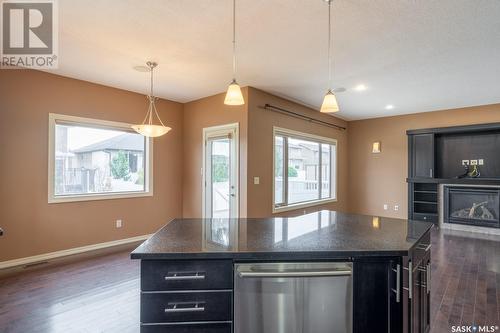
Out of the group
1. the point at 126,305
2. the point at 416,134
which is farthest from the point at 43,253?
the point at 416,134

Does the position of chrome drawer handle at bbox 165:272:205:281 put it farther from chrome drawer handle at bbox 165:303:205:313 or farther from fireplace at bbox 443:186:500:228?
fireplace at bbox 443:186:500:228

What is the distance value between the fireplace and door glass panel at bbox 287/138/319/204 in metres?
2.80

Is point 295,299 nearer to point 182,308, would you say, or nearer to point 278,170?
point 182,308

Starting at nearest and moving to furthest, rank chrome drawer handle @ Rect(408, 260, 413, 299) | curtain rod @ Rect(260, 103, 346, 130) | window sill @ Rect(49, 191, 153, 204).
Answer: chrome drawer handle @ Rect(408, 260, 413, 299) → window sill @ Rect(49, 191, 153, 204) → curtain rod @ Rect(260, 103, 346, 130)

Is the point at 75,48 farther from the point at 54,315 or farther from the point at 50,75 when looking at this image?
the point at 54,315

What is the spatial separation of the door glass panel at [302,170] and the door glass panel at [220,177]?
1.33m

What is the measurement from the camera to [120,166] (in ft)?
15.4

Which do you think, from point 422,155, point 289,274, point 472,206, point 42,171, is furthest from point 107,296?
point 472,206

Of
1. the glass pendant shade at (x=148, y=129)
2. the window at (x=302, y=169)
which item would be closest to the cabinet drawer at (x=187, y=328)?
the glass pendant shade at (x=148, y=129)

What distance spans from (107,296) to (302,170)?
13.9 ft

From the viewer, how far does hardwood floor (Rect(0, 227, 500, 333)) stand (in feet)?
7.58

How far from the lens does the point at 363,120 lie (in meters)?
7.14

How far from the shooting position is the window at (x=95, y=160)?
3.97 meters

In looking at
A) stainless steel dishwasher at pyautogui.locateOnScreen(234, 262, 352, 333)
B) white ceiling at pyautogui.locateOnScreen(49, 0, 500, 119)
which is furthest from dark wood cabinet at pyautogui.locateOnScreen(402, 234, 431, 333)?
white ceiling at pyautogui.locateOnScreen(49, 0, 500, 119)
